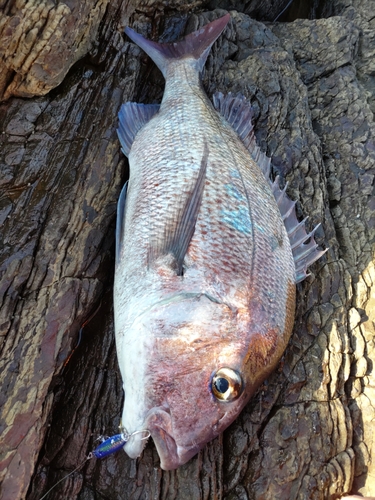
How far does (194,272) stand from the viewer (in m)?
2.19

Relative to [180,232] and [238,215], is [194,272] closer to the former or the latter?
[180,232]

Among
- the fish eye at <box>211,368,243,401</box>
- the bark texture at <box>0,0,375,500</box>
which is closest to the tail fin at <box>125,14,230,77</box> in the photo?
the bark texture at <box>0,0,375,500</box>

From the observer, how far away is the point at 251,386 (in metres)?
2.09

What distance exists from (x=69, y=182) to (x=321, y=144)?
7.49 feet

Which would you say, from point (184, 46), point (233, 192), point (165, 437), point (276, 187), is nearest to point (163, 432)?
point (165, 437)

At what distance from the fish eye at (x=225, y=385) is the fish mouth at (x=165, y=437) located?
261 millimetres

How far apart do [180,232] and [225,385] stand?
33.9 inches

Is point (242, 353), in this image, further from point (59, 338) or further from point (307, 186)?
point (307, 186)

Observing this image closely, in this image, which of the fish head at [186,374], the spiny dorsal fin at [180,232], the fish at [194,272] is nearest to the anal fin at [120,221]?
the fish at [194,272]

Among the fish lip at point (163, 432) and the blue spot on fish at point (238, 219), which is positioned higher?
the blue spot on fish at point (238, 219)

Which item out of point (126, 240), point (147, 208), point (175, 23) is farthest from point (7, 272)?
point (175, 23)

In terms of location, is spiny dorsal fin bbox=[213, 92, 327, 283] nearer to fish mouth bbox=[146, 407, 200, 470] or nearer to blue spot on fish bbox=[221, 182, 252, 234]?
blue spot on fish bbox=[221, 182, 252, 234]

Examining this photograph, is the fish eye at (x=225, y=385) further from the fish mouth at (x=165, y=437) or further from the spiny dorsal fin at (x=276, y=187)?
the spiny dorsal fin at (x=276, y=187)

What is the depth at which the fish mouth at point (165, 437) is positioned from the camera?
193cm
